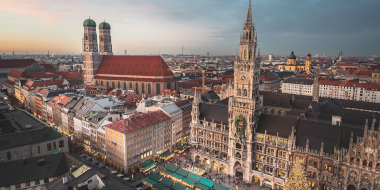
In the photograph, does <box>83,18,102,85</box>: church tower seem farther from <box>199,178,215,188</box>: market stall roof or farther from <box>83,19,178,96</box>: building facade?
<box>199,178,215,188</box>: market stall roof

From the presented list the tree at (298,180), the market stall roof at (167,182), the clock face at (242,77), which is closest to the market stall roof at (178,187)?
the market stall roof at (167,182)

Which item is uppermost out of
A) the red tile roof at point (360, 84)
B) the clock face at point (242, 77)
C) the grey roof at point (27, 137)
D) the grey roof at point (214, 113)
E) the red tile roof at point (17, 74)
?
the clock face at point (242, 77)

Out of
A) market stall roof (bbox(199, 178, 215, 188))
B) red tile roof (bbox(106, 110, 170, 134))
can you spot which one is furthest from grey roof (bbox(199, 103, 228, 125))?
market stall roof (bbox(199, 178, 215, 188))

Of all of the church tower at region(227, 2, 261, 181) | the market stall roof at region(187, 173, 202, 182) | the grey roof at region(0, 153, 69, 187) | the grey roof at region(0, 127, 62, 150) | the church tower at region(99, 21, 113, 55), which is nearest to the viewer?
the grey roof at region(0, 153, 69, 187)

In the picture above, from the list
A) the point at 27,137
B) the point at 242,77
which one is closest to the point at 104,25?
the point at 27,137

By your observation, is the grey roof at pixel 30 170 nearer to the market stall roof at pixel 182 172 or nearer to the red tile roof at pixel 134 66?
the market stall roof at pixel 182 172

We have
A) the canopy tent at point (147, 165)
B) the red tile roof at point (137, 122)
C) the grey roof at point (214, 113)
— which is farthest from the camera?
the grey roof at point (214, 113)
